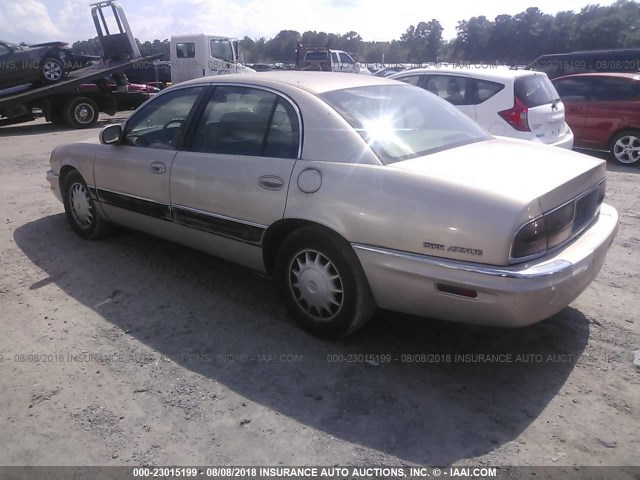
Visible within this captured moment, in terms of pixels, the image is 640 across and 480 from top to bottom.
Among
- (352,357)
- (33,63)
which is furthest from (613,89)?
(33,63)

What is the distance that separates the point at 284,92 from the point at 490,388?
2.20 meters

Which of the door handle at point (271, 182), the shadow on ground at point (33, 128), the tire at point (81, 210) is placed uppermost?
the door handle at point (271, 182)

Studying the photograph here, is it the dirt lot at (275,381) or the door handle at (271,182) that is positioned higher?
the door handle at (271,182)

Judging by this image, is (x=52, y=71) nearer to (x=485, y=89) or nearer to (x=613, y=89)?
(x=485, y=89)

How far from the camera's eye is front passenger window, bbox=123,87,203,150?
390 cm

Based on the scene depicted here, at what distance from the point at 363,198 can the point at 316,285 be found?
0.66 meters

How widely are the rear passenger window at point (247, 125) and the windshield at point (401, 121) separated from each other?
33 centimetres

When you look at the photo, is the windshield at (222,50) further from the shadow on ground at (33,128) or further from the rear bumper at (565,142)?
the rear bumper at (565,142)

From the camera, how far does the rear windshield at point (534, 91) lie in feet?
21.2

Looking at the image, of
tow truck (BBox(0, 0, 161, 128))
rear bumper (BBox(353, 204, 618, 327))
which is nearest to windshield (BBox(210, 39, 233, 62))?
tow truck (BBox(0, 0, 161, 128))

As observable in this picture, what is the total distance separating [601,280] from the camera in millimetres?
3975

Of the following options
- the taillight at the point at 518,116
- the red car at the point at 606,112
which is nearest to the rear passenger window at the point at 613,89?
the red car at the point at 606,112

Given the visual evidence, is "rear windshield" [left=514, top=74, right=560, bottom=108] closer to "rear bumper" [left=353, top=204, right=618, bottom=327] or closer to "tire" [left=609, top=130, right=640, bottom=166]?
"tire" [left=609, top=130, right=640, bottom=166]

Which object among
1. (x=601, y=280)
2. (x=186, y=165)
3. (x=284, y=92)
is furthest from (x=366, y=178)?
(x=601, y=280)
